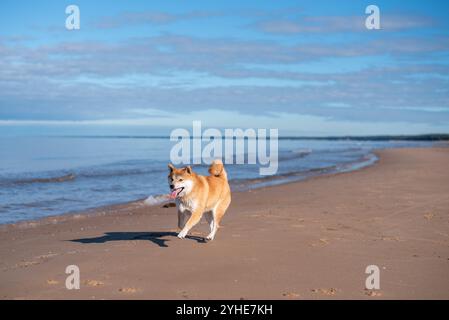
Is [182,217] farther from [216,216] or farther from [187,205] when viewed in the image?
[216,216]

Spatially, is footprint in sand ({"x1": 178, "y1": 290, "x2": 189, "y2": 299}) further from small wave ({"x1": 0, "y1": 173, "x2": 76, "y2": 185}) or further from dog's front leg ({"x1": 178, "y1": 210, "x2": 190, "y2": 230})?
small wave ({"x1": 0, "y1": 173, "x2": 76, "y2": 185})

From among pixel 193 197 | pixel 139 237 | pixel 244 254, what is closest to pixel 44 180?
pixel 139 237

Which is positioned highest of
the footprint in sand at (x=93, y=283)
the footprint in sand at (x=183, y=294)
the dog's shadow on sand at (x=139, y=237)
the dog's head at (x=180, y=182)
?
the dog's head at (x=180, y=182)

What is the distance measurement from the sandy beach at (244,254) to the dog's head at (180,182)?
83 centimetres

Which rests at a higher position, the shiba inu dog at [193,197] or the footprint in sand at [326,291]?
the shiba inu dog at [193,197]

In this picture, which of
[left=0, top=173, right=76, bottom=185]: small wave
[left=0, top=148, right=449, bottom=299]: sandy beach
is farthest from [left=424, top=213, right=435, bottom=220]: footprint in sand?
[left=0, top=173, right=76, bottom=185]: small wave

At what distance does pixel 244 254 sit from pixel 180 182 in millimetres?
1639

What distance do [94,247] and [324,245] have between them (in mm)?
3751

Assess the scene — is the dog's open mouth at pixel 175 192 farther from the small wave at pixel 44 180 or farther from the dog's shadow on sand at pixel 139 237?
the small wave at pixel 44 180

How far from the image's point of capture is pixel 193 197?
26.1ft

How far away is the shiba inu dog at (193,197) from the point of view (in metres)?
7.90

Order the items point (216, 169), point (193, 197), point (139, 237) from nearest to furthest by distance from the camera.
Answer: point (193, 197) → point (139, 237) → point (216, 169)

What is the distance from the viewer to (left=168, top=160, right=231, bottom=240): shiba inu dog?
25.9ft

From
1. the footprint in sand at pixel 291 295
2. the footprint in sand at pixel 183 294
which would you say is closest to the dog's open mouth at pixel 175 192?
the footprint in sand at pixel 183 294
